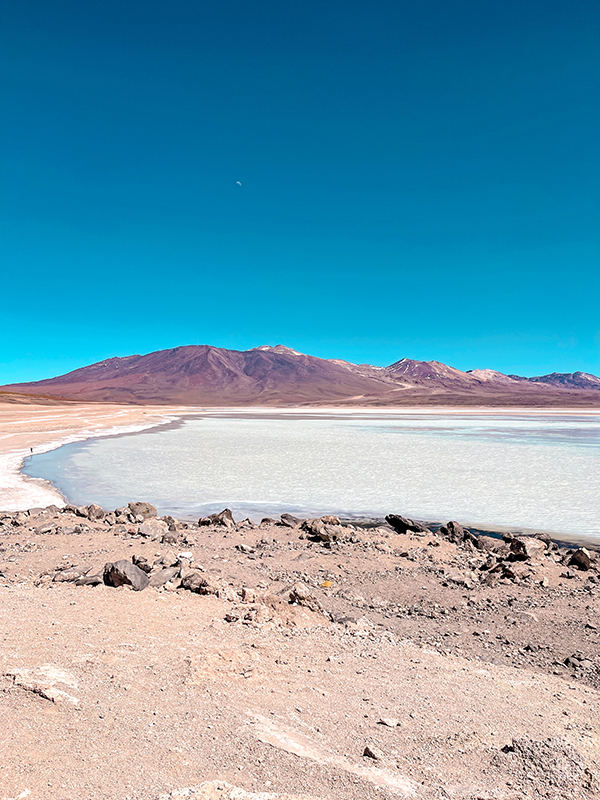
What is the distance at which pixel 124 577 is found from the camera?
4871 mm

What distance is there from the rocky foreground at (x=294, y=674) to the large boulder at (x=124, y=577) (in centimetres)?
1

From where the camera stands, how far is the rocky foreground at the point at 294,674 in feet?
8.10

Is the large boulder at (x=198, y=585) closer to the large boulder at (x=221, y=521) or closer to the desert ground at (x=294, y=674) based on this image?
the desert ground at (x=294, y=674)

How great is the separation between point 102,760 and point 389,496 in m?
9.89

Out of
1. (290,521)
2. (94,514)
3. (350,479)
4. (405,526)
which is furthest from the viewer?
(350,479)

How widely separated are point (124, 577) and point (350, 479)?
9.53 m

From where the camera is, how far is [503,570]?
6.19 meters

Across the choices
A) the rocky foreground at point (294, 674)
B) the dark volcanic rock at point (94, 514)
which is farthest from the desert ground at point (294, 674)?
the dark volcanic rock at point (94, 514)

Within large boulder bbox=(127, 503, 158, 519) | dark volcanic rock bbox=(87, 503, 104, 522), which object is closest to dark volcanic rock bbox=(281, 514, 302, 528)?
large boulder bbox=(127, 503, 158, 519)

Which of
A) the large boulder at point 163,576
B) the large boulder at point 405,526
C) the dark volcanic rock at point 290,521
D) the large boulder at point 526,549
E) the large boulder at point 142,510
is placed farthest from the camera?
the large boulder at point 142,510

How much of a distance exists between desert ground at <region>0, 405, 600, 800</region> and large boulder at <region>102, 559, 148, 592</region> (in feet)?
0.06

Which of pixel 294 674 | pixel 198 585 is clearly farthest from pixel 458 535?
pixel 294 674

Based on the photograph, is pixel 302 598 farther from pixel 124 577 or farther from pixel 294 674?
pixel 124 577

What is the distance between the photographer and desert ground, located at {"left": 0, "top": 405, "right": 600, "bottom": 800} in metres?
2.46
